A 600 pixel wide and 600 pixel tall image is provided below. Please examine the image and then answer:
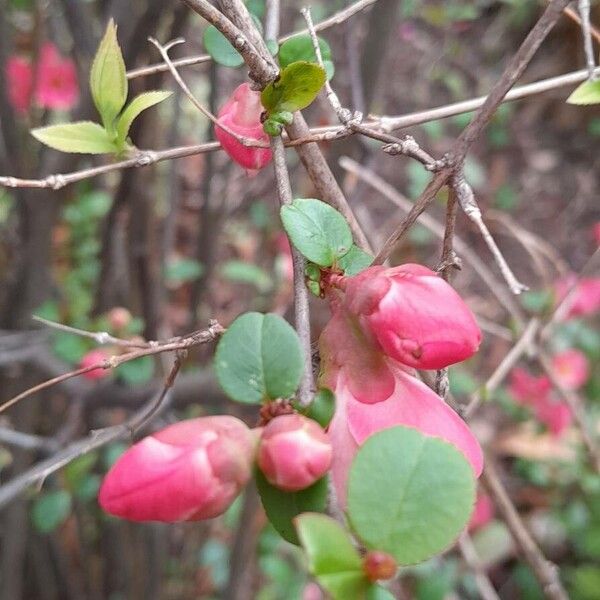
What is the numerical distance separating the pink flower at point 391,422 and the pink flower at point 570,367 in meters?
1.35

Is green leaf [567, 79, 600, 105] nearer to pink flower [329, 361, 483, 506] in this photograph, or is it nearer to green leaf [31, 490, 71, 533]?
pink flower [329, 361, 483, 506]

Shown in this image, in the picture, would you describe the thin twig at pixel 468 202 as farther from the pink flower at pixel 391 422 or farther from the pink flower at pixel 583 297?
the pink flower at pixel 583 297

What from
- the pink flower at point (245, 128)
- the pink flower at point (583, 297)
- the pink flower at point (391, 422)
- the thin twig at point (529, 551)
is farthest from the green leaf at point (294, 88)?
the pink flower at point (583, 297)

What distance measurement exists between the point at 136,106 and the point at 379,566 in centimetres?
28

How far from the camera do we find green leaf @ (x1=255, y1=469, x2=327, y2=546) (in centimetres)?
32

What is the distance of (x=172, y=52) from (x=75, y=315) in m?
0.44

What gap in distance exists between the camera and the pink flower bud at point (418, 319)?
1.04ft

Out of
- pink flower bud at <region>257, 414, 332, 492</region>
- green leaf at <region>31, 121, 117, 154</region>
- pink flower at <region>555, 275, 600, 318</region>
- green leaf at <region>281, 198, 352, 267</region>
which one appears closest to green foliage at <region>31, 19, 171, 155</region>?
green leaf at <region>31, 121, 117, 154</region>

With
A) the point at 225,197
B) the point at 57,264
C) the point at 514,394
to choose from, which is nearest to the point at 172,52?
the point at 225,197

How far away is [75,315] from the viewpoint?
4.01ft

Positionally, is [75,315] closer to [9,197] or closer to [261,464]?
[9,197]

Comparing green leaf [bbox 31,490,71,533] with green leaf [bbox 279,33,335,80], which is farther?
green leaf [bbox 31,490,71,533]

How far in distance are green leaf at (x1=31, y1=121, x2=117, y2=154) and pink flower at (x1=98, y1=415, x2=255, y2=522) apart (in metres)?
0.22

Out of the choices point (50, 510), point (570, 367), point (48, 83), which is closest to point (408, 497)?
point (50, 510)
